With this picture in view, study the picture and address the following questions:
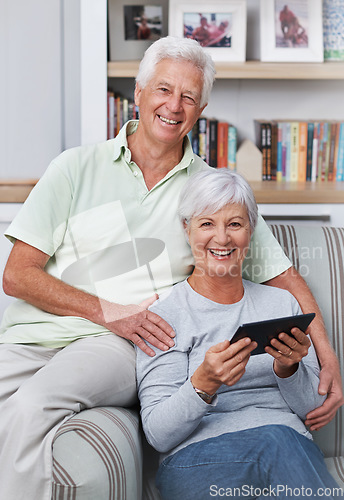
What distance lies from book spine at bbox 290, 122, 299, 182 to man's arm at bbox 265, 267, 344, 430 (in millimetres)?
1099

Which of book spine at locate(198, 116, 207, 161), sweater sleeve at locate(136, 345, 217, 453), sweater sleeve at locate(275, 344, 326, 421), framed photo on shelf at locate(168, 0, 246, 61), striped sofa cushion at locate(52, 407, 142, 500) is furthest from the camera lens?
book spine at locate(198, 116, 207, 161)

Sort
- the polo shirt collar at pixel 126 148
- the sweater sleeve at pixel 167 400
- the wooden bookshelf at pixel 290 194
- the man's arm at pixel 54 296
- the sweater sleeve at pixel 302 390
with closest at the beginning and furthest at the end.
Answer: the sweater sleeve at pixel 167 400 < the sweater sleeve at pixel 302 390 < the man's arm at pixel 54 296 < the polo shirt collar at pixel 126 148 < the wooden bookshelf at pixel 290 194

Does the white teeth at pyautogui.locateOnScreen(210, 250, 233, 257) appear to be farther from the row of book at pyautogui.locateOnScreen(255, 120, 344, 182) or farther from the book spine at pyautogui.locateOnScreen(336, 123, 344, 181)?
the book spine at pyautogui.locateOnScreen(336, 123, 344, 181)

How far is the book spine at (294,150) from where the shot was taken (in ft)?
8.98

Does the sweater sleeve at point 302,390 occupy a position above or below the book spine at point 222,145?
below

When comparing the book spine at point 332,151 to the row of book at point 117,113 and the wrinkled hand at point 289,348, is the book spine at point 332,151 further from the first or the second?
the wrinkled hand at point 289,348

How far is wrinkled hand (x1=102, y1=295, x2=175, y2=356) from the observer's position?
1455 millimetres

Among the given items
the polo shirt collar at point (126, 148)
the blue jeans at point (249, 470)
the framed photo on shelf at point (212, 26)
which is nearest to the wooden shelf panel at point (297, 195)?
the framed photo on shelf at point (212, 26)

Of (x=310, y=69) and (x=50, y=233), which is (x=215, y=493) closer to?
(x=50, y=233)

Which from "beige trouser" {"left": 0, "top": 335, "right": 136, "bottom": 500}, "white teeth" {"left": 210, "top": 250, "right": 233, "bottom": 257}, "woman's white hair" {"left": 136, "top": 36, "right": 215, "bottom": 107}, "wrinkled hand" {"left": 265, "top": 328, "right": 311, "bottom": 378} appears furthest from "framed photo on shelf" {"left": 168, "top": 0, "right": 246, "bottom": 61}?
"wrinkled hand" {"left": 265, "top": 328, "right": 311, "bottom": 378}

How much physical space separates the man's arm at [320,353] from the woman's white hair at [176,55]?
538 millimetres

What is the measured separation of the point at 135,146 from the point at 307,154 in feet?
3.96

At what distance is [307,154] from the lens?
2.76 metres

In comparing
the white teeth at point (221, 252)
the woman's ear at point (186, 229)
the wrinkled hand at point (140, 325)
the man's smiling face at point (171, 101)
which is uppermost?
the man's smiling face at point (171, 101)
